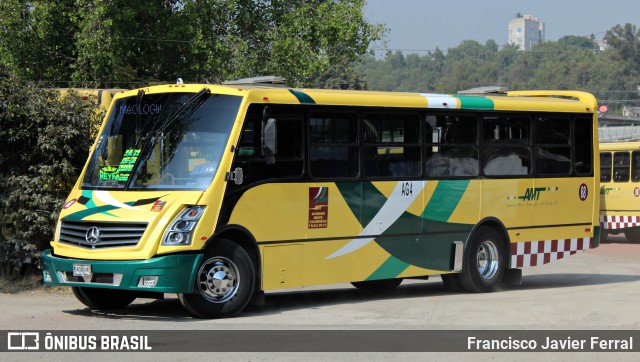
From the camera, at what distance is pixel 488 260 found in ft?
52.7

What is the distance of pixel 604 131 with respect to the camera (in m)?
56.4

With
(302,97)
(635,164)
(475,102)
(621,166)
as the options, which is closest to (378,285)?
(475,102)

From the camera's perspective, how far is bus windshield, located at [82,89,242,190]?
1223cm

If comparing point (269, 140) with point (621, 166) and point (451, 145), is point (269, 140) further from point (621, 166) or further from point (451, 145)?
point (621, 166)

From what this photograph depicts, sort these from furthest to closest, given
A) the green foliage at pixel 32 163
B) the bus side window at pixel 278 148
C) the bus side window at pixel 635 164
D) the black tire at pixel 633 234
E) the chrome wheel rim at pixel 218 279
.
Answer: the black tire at pixel 633 234
the bus side window at pixel 635 164
the green foliage at pixel 32 163
the bus side window at pixel 278 148
the chrome wheel rim at pixel 218 279

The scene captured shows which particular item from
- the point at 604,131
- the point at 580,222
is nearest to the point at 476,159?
the point at 580,222

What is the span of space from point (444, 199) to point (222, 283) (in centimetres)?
424

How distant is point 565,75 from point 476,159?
472 ft

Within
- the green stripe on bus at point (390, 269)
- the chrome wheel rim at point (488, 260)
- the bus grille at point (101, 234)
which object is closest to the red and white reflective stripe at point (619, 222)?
the chrome wheel rim at point (488, 260)

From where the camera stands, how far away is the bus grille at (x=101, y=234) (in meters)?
11.7

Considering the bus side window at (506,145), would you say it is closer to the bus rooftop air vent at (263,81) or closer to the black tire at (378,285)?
the black tire at (378,285)

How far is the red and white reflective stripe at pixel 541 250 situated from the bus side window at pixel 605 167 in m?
14.7

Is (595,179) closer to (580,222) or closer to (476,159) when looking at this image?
(580,222)

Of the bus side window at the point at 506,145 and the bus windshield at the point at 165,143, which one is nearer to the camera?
the bus windshield at the point at 165,143
